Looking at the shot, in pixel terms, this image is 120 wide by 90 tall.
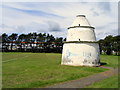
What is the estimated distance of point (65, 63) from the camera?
20172 mm

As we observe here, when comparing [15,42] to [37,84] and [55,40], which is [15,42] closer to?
[55,40]

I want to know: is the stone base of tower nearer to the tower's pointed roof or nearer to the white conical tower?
the white conical tower

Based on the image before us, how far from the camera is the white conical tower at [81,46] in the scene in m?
19.1

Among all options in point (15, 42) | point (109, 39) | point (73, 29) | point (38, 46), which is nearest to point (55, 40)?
point (38, 46)

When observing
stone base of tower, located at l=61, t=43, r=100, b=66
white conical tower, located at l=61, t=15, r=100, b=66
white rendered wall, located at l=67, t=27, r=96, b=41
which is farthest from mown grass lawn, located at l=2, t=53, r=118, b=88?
white rendered wall, located at l=67, t=27, r=96, b=41

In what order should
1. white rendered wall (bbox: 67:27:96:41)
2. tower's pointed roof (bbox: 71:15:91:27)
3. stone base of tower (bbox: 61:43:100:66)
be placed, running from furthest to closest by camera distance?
tower's pointed roof (bbox: 71:15:91:27) < white rendered wall (bbox: 67:27:96:41) < stone base of tower (bbox: 61:43:100:66)

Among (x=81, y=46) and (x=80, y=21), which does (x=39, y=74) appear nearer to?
(x=81, y=46)

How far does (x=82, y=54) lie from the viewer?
19.1 metres

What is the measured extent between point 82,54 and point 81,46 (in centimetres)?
109

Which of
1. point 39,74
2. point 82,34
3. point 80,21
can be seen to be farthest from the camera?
point 80,21

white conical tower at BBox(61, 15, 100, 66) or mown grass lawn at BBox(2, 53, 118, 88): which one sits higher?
white conical tower at BBox(61, 15, 100, 66)

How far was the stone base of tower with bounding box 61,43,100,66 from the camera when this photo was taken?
62.6ft

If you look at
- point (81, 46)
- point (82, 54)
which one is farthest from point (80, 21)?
point (82, 54)

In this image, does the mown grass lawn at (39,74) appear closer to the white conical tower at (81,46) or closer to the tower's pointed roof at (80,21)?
the white conical tower at (81,46)
